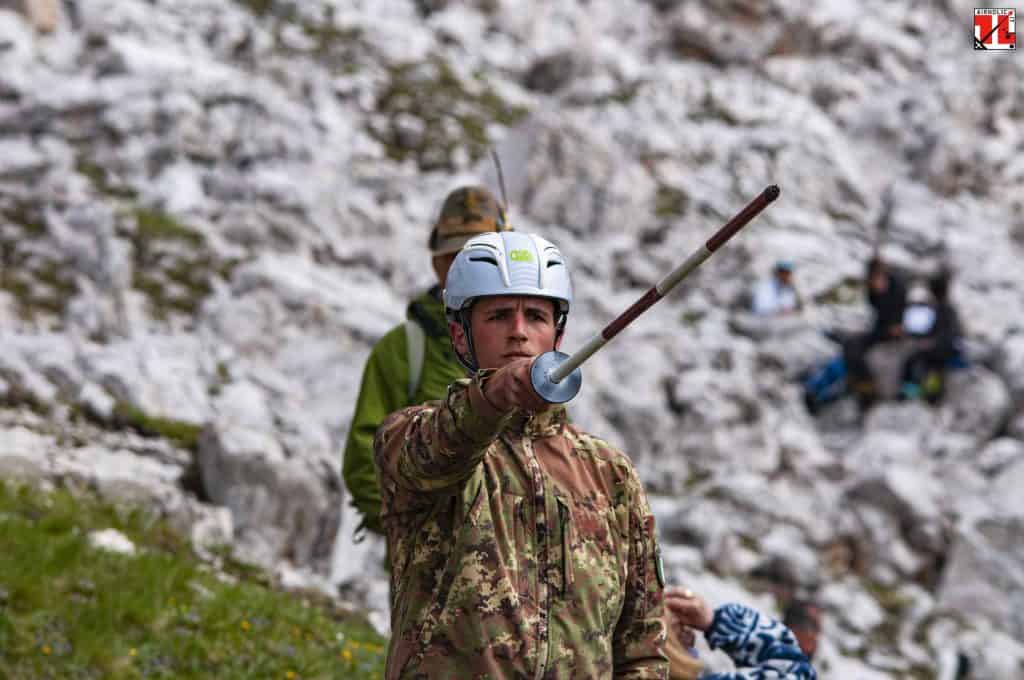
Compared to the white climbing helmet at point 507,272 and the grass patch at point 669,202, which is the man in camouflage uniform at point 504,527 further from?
the grass patch at point 669,202

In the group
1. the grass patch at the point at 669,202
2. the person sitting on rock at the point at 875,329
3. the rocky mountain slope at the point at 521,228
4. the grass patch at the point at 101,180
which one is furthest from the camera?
the grass patch at the point at 669,202

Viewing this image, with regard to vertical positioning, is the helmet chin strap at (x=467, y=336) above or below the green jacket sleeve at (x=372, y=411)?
above

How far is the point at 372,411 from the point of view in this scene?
5.51 metres

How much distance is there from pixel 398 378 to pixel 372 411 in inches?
9.0

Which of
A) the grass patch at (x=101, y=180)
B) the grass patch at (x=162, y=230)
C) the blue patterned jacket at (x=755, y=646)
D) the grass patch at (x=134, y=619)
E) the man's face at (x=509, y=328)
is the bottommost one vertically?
the grass patch at (x=134, y=619)

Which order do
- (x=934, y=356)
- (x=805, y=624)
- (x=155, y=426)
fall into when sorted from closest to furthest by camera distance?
1. (x=805, y=624)
2. (x=155, y=426)
3. (x=934, y=356)

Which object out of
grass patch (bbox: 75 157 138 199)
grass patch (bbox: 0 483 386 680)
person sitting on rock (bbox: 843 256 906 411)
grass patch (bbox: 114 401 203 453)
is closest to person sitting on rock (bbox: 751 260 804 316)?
person sitting on rock (bbox: 843 256 906 411)

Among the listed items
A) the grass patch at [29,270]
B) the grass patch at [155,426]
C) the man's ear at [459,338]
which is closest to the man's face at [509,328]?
the man's ear at [459,338]

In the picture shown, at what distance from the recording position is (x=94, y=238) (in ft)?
57.0

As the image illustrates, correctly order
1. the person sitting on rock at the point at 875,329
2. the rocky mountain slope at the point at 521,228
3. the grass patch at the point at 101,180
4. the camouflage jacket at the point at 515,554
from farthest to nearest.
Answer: the person sitting on rock at the point at 875,329 < the grass patch at the point at 101,180 < the rocky mountain slope at the point at 521,228 < the camouflage jacket at the point at 515,554

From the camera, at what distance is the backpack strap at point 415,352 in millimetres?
5535

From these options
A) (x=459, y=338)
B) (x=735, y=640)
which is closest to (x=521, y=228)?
(x=735, y=640)

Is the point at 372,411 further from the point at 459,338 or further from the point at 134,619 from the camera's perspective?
the point at 134,619

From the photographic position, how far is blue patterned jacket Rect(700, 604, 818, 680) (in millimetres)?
4961
